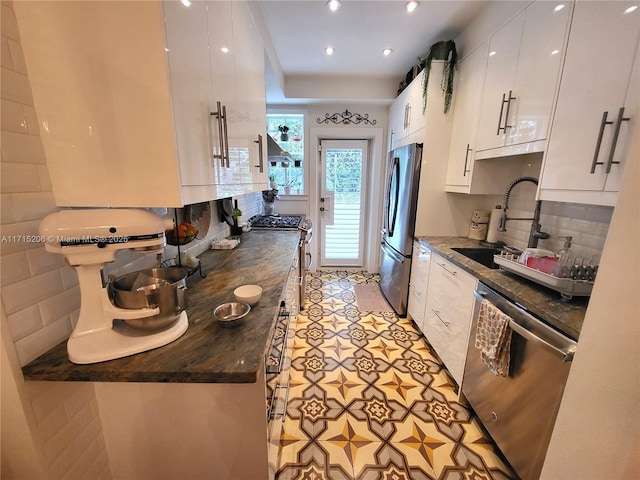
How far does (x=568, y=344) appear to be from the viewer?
0.94 m

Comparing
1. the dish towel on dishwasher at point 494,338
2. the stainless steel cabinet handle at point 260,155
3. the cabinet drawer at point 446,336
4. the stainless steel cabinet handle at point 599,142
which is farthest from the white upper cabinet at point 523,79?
the stainless steel cabinet handle at point 260,155

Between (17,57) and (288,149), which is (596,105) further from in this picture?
(288,149)

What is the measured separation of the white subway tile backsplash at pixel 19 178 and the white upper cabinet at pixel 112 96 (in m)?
0.04

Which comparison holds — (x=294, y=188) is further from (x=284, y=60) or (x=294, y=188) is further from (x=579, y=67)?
(x=579, y=67)

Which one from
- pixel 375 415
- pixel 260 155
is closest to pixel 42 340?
pixel 260 155

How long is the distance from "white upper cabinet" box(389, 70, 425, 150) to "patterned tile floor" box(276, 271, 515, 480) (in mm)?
2021

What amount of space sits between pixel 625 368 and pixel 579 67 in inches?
52.8

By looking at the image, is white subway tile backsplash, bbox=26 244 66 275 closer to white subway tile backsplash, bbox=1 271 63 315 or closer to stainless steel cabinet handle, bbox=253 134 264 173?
white subway tile backsplash, bbox=1 271 63 315

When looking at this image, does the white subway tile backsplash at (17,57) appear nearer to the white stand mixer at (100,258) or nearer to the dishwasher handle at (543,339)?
the white stand mixer at (100,258)

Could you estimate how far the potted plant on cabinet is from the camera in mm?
3480

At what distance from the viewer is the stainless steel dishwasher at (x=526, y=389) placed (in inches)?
39.2

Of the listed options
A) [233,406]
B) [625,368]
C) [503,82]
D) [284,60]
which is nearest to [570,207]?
[503,82]

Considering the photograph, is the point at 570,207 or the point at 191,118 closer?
the point at 191,118

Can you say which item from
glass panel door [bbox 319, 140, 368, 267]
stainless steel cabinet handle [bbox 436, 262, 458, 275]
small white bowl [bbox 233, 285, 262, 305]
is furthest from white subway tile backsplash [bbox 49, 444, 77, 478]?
glass panel door [bbox 319, 140, 368, 267]
